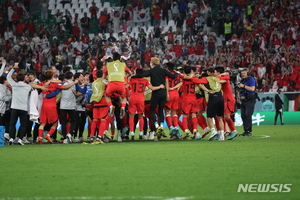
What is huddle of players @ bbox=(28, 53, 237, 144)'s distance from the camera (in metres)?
15.0

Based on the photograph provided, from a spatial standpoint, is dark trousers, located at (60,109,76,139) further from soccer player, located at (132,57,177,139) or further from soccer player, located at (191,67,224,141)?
soccer player, located at (191,67,224,141)

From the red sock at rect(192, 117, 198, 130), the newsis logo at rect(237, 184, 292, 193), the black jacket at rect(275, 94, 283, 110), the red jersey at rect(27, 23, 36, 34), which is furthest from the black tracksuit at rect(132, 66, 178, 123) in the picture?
the red jersey at rect(27, 23, 36, 34)

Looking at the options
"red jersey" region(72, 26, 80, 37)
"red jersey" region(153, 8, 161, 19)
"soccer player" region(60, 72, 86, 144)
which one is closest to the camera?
"soccer player" region(60, 72, 86, 144)

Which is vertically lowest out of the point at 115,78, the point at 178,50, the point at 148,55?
the point at 115,78

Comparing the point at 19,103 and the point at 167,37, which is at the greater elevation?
the point at 167,37

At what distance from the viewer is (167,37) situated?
109 ft

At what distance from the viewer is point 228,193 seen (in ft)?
21.3

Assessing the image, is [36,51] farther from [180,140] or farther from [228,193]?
[228,193]

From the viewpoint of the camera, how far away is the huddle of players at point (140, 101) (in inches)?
592

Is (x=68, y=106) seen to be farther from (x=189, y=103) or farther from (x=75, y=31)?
(x=75, y=31)

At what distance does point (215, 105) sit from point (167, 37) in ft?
60.9

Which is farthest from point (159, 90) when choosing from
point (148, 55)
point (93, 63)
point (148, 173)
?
point (93, 63)

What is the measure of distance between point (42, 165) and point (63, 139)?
6.32 meters

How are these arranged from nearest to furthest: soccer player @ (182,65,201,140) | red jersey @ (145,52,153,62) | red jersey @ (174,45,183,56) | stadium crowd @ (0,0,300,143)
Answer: soccer player @ (182,65,201,140) → stadium crowd @ (0,0,300,143) → red jersey @ (145,52,153,62) → red jersey @ (174,45,183,56)
